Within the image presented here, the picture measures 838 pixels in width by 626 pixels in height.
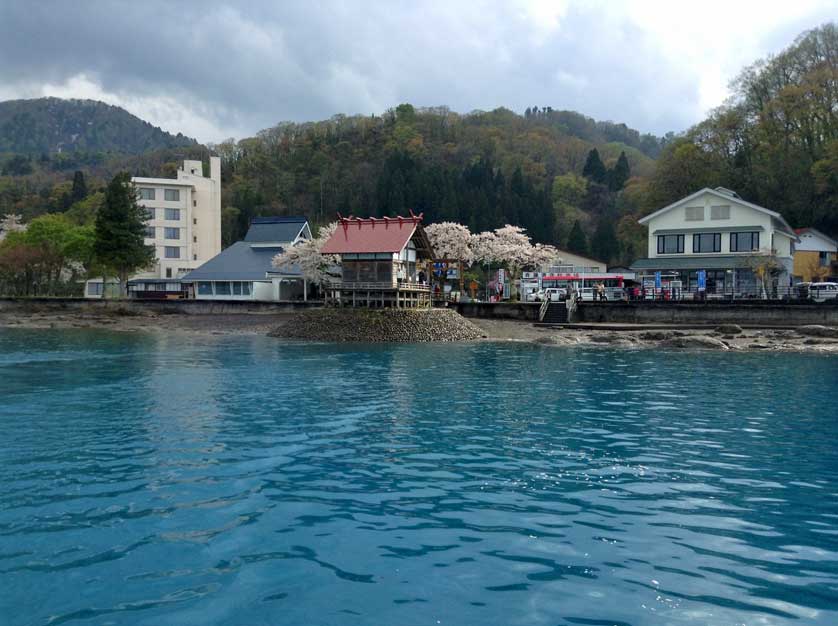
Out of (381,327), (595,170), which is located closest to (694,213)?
(381,327)

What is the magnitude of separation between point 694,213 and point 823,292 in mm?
13430

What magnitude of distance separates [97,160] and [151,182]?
374 feet

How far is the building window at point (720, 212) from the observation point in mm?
55625

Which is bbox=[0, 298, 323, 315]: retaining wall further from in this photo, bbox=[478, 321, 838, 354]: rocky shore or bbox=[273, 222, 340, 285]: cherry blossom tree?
bbox=[478, 321, 838, 354]: rocky shore

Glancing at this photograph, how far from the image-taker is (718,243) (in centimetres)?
5584

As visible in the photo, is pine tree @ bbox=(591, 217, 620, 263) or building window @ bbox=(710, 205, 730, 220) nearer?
building window @ bbox=(710, 205, 730, 220)

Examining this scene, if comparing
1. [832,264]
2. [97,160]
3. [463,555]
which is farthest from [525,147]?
[97,160]

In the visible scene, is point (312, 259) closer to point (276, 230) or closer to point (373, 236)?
point (276, 230)

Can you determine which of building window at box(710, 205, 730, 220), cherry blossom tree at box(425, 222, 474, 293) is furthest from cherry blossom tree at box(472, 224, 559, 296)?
building window at box(710, 205, 730, 220)

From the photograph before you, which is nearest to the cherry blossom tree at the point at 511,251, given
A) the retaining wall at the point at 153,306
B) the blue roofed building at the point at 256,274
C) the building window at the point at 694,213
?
the building window at the point at 694,213

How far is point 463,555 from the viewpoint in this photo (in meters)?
7.80

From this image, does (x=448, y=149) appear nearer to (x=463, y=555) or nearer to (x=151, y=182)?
(x=151, y=182)

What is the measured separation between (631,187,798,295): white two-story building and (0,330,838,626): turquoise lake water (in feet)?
118

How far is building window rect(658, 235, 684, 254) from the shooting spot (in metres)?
57.2
